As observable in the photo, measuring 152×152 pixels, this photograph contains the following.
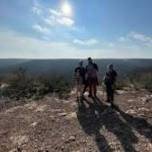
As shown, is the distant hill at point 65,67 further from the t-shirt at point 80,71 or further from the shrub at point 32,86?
the t-shirt at point 80,71

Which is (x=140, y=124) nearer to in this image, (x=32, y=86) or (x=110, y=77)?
(x=110, y=77)

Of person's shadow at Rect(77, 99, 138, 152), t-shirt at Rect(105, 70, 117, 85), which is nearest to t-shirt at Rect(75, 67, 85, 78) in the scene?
person's shadow at Rect(77, 99, 138, 152)

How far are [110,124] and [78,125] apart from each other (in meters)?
1.02

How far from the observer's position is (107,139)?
28.2ft

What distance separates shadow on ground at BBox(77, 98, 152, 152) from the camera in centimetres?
831

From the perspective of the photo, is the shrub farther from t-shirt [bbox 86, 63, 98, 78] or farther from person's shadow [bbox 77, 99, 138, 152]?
person's shadow [bbox 77, 99, 138, 152]

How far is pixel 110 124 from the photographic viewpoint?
9930mm

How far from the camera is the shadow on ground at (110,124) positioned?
8312mm

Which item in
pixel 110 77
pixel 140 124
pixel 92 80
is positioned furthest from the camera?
pixel 92 80

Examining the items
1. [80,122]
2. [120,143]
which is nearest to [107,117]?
[80,122]

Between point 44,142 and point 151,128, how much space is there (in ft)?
10.3

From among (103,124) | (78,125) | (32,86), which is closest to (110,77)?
(103,124)

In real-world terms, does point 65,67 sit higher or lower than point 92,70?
lower

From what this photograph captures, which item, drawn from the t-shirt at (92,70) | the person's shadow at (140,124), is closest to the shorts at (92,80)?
the t-shirt at (92,70)
